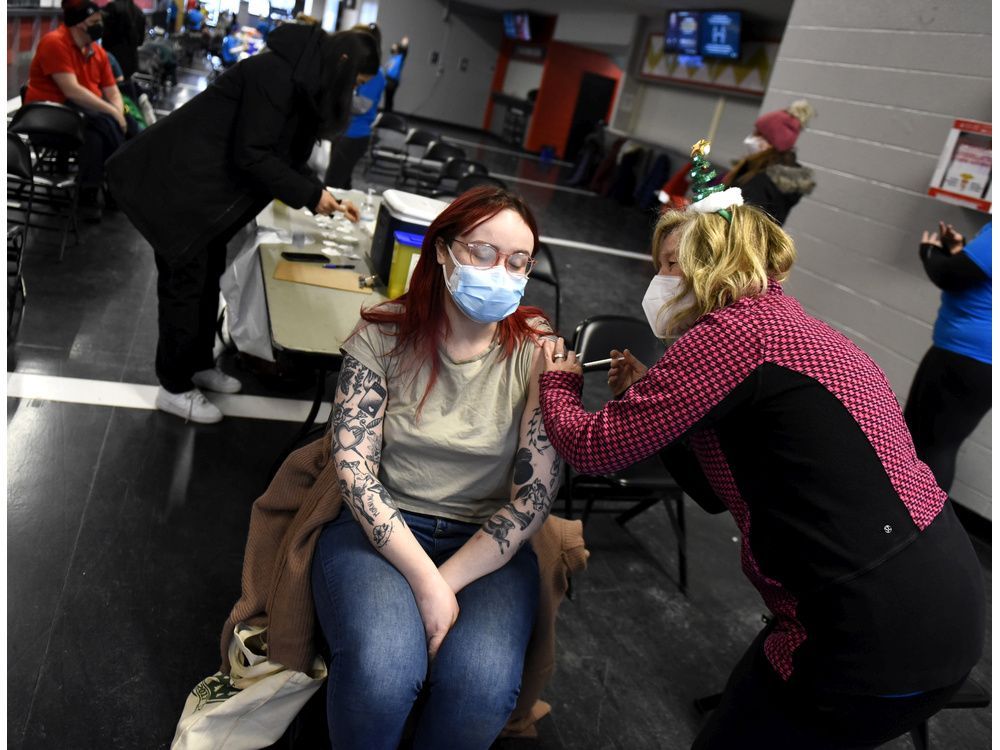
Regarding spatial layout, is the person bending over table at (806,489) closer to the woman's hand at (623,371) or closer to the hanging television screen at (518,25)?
the woman's hand at (623,371)

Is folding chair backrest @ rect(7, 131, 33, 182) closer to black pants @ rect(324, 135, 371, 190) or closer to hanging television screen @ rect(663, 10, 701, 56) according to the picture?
black pants @ rect(324, 135, 371, 190)

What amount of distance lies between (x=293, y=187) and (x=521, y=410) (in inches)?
52.7

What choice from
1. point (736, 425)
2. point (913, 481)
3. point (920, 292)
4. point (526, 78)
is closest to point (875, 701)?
point (913, 481)

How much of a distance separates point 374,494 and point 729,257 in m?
0.80

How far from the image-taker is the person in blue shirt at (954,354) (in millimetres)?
2955

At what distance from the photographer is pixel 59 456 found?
99.3 inches

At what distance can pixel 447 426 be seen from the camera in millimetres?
1562

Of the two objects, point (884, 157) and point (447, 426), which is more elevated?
point (884, 157)

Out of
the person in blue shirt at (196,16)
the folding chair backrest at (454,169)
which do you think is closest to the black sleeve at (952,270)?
the person in blue shirt at (196,16)

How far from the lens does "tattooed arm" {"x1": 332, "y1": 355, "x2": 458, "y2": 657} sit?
142cm

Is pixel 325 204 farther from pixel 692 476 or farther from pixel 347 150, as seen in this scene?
pixel 347 150

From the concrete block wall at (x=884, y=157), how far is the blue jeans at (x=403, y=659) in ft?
10.6

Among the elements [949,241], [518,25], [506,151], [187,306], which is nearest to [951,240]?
[949,241]

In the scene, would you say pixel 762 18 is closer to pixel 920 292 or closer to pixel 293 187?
pixel 920 292
